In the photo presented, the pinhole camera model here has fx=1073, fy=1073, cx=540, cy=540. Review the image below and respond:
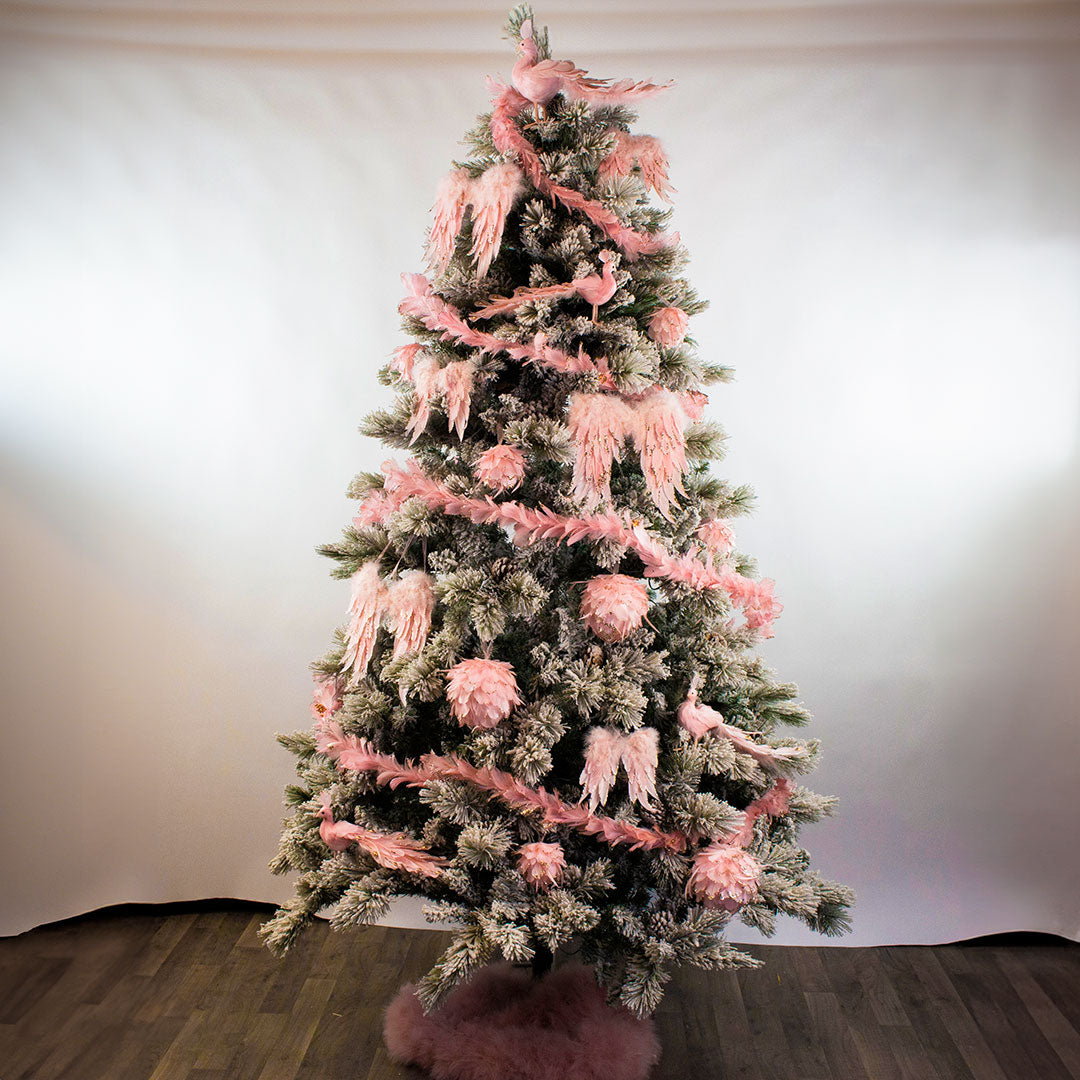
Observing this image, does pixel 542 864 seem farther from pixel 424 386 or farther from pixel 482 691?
pixel 424 386

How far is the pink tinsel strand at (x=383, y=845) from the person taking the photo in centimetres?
176

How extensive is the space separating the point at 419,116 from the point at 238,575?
1149mm

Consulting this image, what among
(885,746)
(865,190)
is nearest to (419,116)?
(865,190)

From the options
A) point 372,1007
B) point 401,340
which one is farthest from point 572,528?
point 372,1007

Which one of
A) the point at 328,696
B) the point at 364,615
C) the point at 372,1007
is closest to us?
the point at 364,615

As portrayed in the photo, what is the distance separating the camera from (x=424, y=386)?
1754mm

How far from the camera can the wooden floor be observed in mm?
2078

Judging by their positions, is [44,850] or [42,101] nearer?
[42,101]

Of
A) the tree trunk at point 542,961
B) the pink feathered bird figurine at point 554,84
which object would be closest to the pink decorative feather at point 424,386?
the pink feathered bird figurine at point 554,84

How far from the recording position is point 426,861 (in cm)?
177

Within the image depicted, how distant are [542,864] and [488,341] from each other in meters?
0.85

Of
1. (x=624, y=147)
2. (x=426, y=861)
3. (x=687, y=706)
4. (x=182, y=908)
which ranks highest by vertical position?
(x=624, y=147)

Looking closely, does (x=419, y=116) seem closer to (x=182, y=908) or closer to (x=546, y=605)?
(x=546, y=605)

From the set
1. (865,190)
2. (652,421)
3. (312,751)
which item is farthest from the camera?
(865,190)
